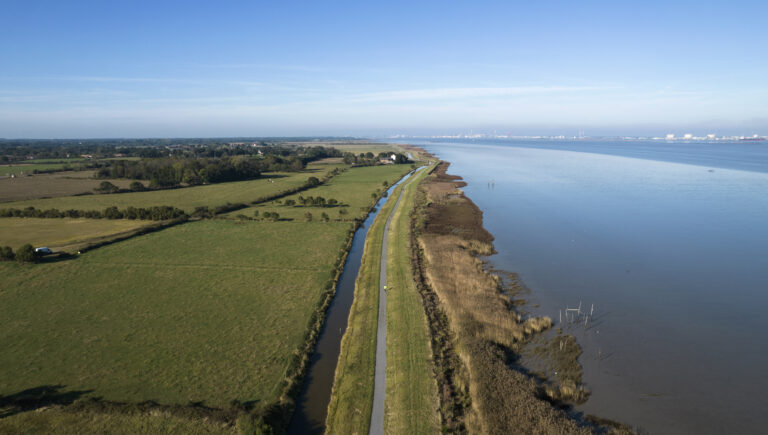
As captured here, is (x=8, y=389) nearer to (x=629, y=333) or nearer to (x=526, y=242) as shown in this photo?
(x=629, y=333)

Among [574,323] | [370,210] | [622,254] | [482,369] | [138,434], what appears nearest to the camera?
[138,434]

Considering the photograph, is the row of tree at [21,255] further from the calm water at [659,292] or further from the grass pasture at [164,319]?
the calm water at [659,292]

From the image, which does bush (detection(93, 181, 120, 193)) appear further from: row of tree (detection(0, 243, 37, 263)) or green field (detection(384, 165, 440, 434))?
green field (detection(384, 165, 440, 434))

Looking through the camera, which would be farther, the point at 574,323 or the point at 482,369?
the point at 574,323

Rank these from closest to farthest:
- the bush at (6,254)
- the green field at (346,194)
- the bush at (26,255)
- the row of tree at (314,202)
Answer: the bush at (26,255), the bush at (6,254), the green field at (346,194), the row of tree at (314,202)

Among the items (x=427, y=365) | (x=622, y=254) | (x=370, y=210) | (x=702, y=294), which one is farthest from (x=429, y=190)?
(x=427, y=365)

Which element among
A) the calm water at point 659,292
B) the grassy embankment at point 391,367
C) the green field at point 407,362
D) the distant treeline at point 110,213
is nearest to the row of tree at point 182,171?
the distant treeline at point 110,213
